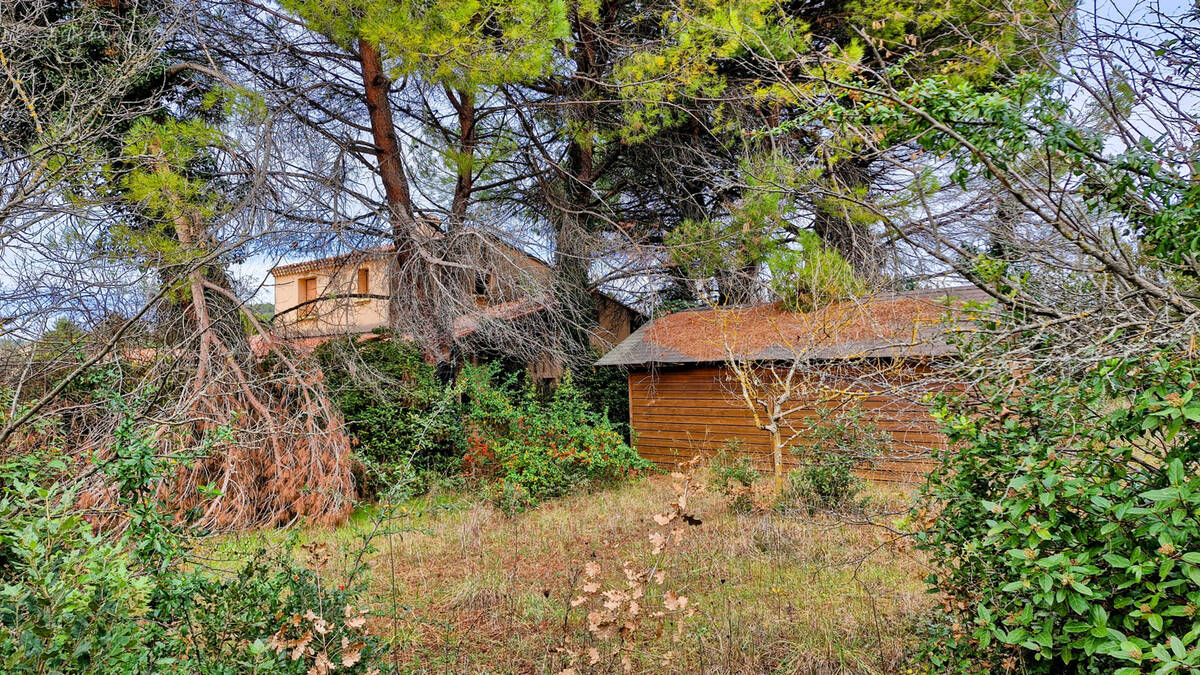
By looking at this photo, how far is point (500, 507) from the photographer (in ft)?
25.9

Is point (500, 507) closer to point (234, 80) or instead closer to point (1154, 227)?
point (234, 80)

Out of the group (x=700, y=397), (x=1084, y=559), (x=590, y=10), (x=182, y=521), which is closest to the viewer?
(x=1084, y=559)

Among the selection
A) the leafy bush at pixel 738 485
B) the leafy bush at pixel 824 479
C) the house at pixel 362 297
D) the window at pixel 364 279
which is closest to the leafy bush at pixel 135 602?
the leafy bush at pixel 738 485

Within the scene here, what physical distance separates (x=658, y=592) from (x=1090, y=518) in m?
3.09

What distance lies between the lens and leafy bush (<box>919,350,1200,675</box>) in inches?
61.9

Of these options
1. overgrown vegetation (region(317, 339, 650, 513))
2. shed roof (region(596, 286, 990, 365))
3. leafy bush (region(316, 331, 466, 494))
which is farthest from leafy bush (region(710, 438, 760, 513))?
leafy bush (region(316, 331, 466, 494))

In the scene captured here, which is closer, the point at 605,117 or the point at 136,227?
the point at 136,227

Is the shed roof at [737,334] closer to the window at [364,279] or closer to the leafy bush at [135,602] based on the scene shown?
the window at [364,279]

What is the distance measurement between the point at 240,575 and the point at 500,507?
5.54 metres

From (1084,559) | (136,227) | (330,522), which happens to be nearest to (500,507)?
(330,522)

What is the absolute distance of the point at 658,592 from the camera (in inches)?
174

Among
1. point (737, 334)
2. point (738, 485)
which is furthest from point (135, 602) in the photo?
point (737, 334)

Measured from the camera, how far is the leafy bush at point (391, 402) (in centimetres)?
866

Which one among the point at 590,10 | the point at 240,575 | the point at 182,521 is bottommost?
the point at 240,575
